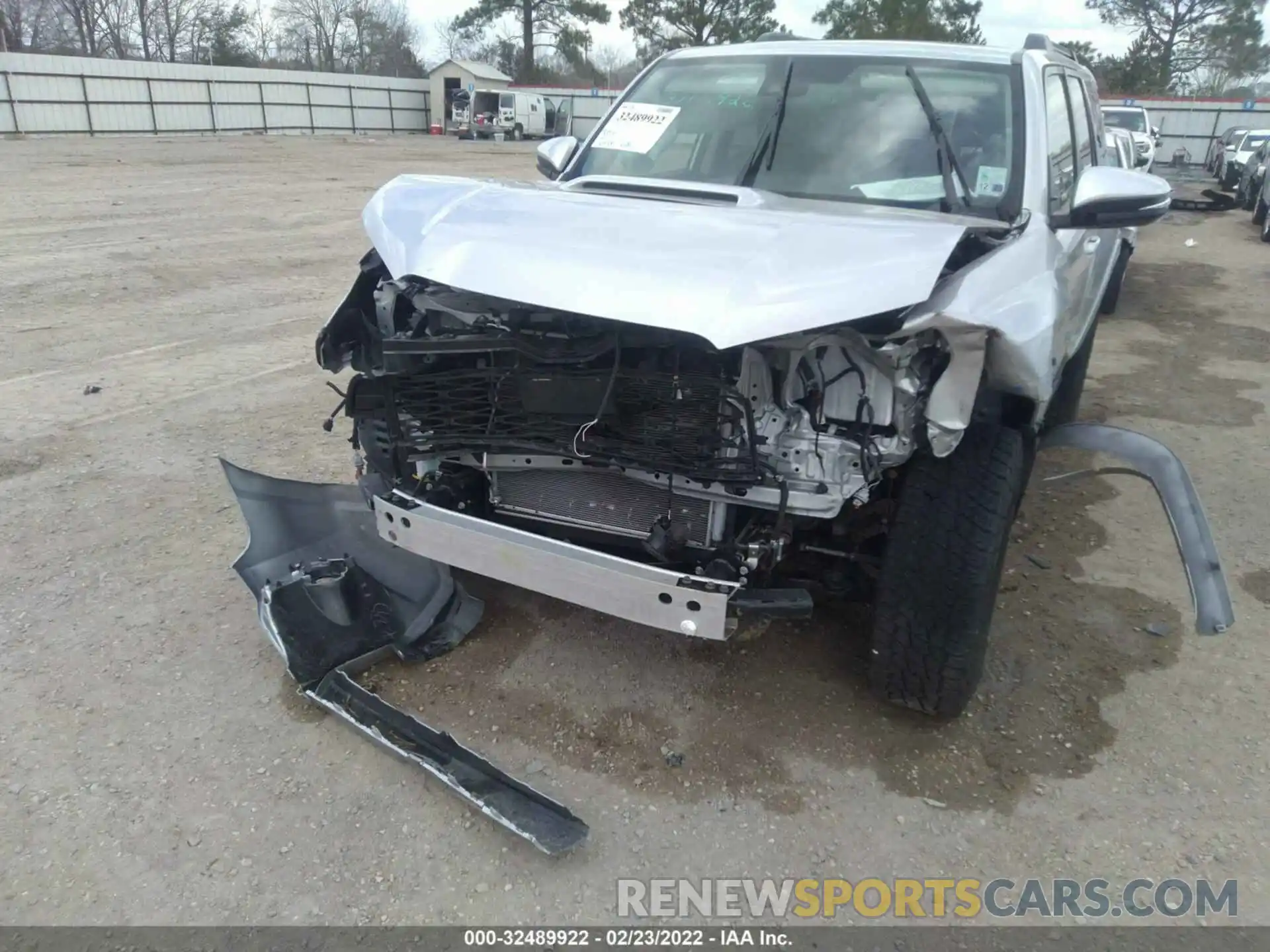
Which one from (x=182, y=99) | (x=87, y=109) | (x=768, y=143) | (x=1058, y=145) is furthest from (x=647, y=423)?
(x=182, y=99)

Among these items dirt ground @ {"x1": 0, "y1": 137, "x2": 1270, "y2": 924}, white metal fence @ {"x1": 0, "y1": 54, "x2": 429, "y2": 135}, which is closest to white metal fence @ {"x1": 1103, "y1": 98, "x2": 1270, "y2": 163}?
white metal fence @ {"x1": 0, "y1": 54, "x2": 429, "y2": 135}

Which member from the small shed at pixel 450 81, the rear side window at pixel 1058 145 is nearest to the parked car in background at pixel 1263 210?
the rear side window at pixel 1058 145

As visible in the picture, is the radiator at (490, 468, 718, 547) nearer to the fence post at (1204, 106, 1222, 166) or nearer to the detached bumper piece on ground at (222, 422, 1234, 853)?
the detached bumper piece on ground at (222, 422, 1234, 853)

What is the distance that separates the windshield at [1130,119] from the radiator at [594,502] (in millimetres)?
18023

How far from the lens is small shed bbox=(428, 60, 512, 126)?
37688 millimetres

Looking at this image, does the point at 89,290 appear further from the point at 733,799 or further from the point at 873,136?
the point at 733,799

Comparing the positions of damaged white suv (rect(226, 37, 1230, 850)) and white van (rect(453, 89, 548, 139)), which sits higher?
white van (rect(453, 89, 548, 139))

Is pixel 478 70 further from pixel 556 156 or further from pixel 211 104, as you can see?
pixel 556 156

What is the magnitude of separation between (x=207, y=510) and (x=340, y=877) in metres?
2.35

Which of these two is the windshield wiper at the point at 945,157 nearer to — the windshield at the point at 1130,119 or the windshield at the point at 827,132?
the windshield at the point at 827,132

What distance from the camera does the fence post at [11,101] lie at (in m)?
24.6

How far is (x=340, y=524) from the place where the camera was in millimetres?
3500

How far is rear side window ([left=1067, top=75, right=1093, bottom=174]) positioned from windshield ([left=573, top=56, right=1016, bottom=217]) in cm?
91

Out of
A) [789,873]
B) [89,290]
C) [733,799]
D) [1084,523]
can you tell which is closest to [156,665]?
[733,799]
